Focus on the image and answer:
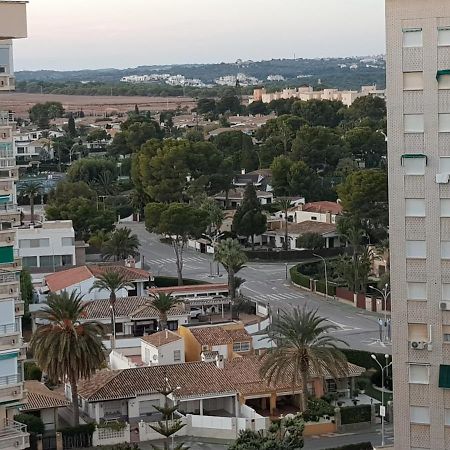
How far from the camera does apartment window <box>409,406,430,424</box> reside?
2864cm

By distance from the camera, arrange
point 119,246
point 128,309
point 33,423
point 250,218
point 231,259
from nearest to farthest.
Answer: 1. point 33,423
2. point 128,309
3. point 231,259
4. point 119,246
5. point 250,218

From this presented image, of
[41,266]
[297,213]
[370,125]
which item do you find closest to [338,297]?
[41,266]

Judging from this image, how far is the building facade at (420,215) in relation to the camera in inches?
1096

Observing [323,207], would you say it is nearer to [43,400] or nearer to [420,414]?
[43,400]

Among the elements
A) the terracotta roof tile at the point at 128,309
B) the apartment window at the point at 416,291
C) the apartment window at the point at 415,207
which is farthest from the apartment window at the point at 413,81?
the terracotta roof tile at the point at 128,309

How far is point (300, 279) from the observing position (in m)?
65.7

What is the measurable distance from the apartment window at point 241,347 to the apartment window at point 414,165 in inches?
788

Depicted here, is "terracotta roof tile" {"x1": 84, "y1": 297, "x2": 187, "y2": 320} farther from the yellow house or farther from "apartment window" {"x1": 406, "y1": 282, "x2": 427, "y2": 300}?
"apartment window" {"x1": 406, "y1": 282, "x2": 427, "y2": 300}

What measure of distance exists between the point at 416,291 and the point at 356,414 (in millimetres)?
12612

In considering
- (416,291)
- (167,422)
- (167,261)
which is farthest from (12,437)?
(167,261)

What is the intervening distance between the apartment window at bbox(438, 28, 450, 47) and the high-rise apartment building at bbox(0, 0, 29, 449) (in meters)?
9.08

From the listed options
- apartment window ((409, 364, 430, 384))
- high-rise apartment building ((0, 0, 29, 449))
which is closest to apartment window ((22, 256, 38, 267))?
high-rise apartment building ((0, 0, 29, 449))

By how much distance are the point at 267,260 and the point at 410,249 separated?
151 feet

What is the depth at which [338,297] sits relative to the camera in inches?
2442
